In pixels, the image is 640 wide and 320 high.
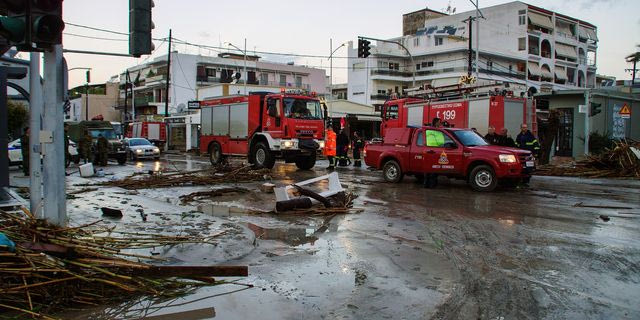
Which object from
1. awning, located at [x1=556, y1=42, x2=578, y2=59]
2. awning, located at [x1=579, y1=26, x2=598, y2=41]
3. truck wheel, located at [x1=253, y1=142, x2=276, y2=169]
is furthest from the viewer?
awning, located at [x1=579, y1=26, x2=598, y2=41]

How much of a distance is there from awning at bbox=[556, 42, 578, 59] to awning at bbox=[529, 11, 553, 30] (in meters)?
3.19

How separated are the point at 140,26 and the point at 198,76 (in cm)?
5873

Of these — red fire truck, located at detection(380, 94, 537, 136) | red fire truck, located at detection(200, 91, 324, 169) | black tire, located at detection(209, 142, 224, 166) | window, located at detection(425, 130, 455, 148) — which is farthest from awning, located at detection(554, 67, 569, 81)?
window, located at detection(425, 130, 455, 148)

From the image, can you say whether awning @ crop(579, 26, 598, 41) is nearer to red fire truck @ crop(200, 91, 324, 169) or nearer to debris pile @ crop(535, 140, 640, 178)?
debris pile @ crop(535, 140, 640, 178)

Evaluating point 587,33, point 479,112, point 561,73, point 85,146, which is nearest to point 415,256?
point 479,112

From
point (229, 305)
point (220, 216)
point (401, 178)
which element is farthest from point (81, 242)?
point (401, 178)

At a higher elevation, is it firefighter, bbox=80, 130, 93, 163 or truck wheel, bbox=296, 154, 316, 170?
firefighter, bbox=80, 130, 93, 163

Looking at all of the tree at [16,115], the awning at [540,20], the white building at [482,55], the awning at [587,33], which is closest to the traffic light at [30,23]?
the tree at [16,115]

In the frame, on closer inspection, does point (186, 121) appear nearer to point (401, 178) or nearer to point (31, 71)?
point (401, 178)

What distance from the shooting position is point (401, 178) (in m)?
14.6

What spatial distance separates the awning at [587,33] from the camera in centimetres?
7688

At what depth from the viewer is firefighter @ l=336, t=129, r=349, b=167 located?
21.2 m

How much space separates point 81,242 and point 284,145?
13420 mm

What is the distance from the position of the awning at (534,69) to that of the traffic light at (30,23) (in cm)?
7038
